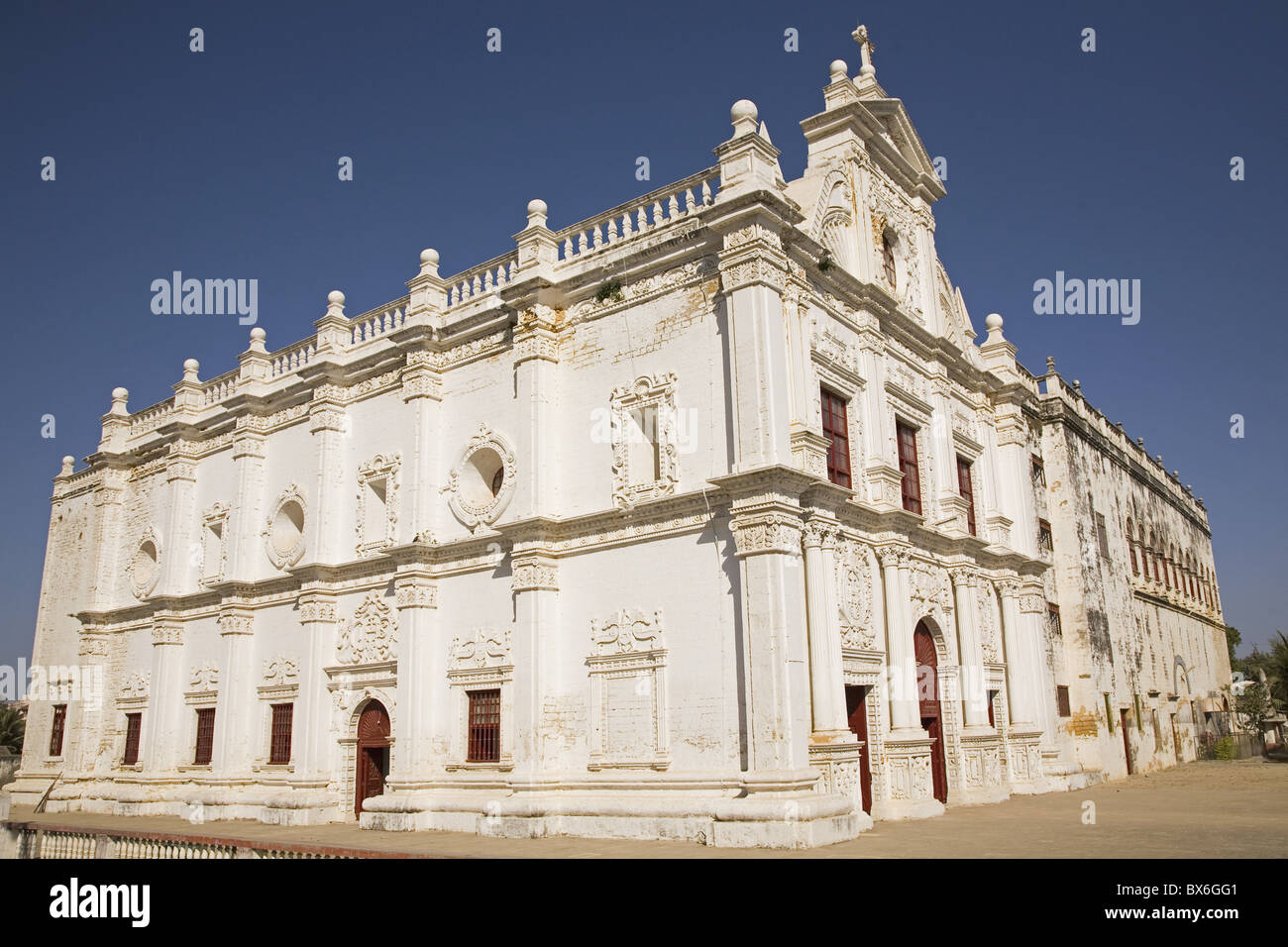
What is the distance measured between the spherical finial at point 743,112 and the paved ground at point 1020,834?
462 inches

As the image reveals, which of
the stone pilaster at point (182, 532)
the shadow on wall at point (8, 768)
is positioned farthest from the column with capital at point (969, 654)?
the shadow on wall at point (8, 768)

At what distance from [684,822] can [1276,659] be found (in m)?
30.9

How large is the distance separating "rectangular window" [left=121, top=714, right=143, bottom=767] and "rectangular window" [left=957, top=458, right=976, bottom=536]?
21.8 metres

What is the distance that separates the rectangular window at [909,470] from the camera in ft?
66.0

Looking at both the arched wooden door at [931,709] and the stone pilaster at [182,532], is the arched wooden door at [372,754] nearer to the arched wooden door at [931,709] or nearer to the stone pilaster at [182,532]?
the stone pilaster at [182,532]

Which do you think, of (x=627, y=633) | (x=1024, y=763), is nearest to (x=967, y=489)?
(x=1024, y=763)

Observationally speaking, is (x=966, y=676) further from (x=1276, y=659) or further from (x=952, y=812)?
(x=1276, y=659)

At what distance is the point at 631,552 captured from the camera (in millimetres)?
16438

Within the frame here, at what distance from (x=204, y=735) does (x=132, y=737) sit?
11.0 feet

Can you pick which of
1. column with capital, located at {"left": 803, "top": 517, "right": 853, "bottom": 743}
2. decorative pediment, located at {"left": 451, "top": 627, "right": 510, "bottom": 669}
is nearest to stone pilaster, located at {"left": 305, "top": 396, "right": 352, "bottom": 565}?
decorative pediment, located at {"left": 451, "top": 627, "right": 510, "bottom": 669}

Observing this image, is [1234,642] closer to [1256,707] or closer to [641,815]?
[1256,707]

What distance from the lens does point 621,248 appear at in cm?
1759
